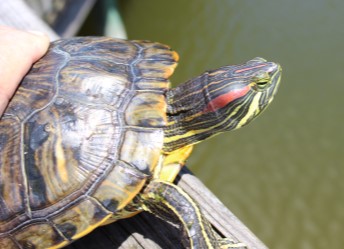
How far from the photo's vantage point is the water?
13.0ft

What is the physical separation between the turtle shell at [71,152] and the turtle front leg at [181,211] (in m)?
0.12

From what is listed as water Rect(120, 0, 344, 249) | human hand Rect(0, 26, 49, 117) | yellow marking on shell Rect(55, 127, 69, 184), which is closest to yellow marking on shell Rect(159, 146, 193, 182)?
yellow marking on shell Rect(55, 127, 69, 184)

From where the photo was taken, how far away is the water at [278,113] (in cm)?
395

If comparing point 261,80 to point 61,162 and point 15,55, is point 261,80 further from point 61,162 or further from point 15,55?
point 15,55

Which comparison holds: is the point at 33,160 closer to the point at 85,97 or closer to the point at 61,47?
the point at 85,97

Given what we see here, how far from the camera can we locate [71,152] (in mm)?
1749

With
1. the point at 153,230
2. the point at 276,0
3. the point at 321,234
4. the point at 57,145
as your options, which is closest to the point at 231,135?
the point at 321,234

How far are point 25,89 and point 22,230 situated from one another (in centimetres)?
64

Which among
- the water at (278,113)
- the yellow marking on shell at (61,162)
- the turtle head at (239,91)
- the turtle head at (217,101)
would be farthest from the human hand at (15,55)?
the water at (278,113)

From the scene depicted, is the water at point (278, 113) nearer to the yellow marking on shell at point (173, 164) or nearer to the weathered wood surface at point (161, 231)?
the weathered wood surface at point (161, 231)

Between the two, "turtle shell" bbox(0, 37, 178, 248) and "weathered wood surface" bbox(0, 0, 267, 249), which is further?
"weathered wood surface" bbox(0, 0, 267, 249)

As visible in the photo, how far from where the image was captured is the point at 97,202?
1.74 m

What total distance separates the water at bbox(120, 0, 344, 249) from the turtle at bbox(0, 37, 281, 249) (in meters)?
2.21

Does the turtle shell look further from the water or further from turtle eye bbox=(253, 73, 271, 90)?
the water
